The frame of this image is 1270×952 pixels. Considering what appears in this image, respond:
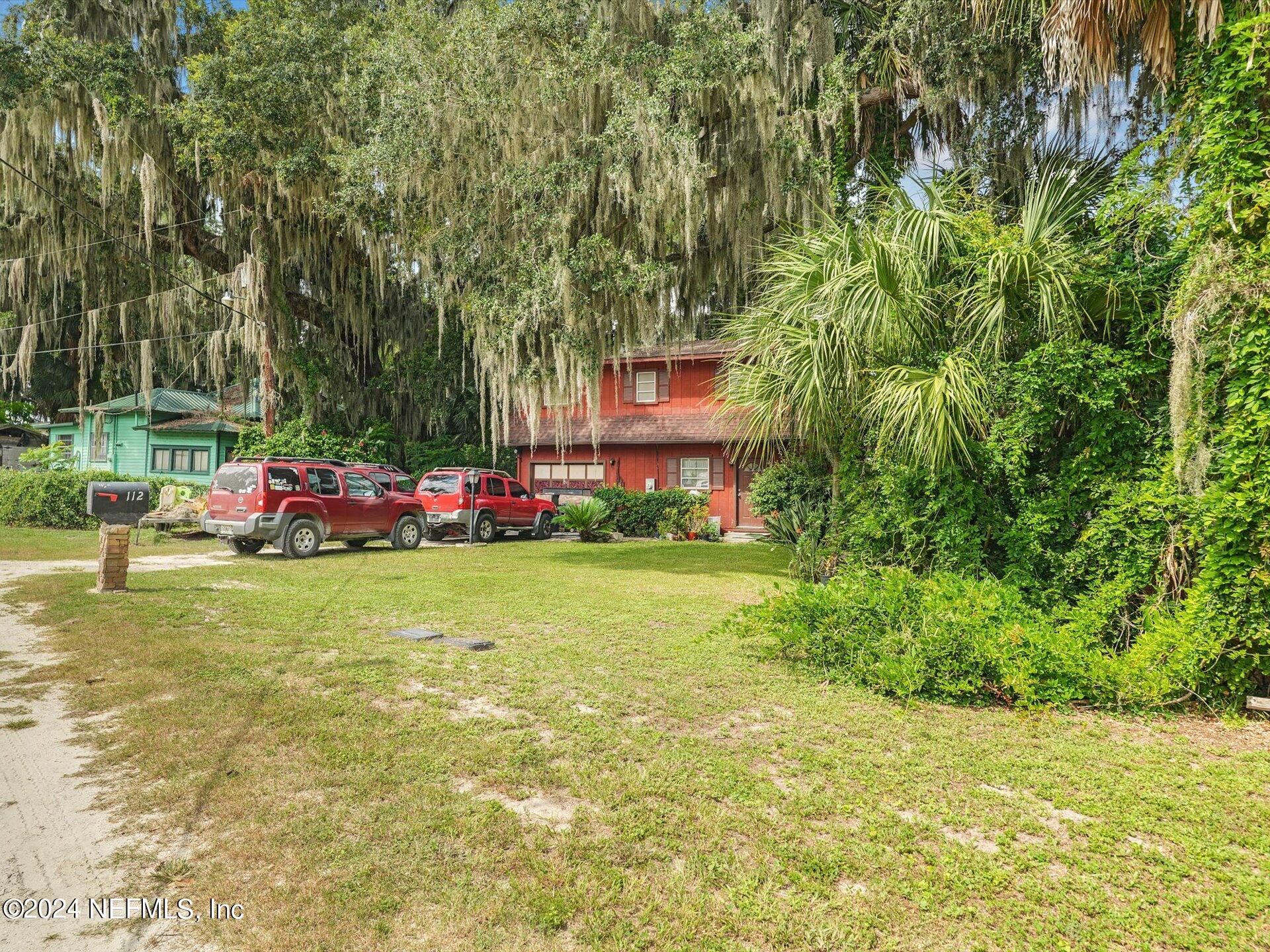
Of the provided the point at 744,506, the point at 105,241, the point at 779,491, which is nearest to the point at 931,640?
the point at 779,491

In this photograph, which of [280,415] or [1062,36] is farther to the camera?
[280,415]

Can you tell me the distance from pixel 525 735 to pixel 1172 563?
5.34 m

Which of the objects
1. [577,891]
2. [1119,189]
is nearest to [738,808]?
[577,891]

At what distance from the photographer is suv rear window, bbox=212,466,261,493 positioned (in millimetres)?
13539

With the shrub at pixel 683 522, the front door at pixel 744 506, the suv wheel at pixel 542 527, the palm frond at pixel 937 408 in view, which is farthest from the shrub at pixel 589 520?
the palm frond at pixel 937 408

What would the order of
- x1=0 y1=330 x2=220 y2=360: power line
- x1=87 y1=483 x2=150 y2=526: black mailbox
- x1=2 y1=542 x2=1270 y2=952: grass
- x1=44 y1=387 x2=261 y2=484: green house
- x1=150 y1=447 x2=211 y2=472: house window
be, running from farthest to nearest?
x1=150 y1=447 x2=211 y2=472: house window, x1=44 y1=387 x2=261 y2=484: green house, x1=0 y1=330 x2=220 y2=360: power line, x1=87 y1=483 x2=150 y2=526: black mailbox, x1=2 y1=542 x2=1270 y2=952: grass

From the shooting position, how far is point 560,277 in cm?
1312

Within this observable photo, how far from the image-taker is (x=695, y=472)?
2411cm

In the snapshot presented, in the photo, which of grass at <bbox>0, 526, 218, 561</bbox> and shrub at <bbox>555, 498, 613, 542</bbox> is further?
shrub at <bbox>555, 498, 613, 542</bbox>

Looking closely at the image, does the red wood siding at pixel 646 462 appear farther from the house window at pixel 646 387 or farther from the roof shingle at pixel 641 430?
the house window at pixel 646 387

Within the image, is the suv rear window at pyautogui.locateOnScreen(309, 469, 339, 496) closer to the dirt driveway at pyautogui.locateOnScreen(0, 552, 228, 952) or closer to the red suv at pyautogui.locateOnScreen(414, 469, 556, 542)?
the red suv at pyautogui.locateOnScreen(414, 469, 556, 542)

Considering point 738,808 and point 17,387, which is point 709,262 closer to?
point 738,808

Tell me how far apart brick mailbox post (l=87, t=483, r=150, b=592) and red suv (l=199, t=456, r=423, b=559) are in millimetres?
1391

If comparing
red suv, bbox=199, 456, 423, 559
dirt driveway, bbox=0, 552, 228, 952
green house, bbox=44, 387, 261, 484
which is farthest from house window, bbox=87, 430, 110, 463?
dirt driveway, bbox=0, 552, 228, 952
